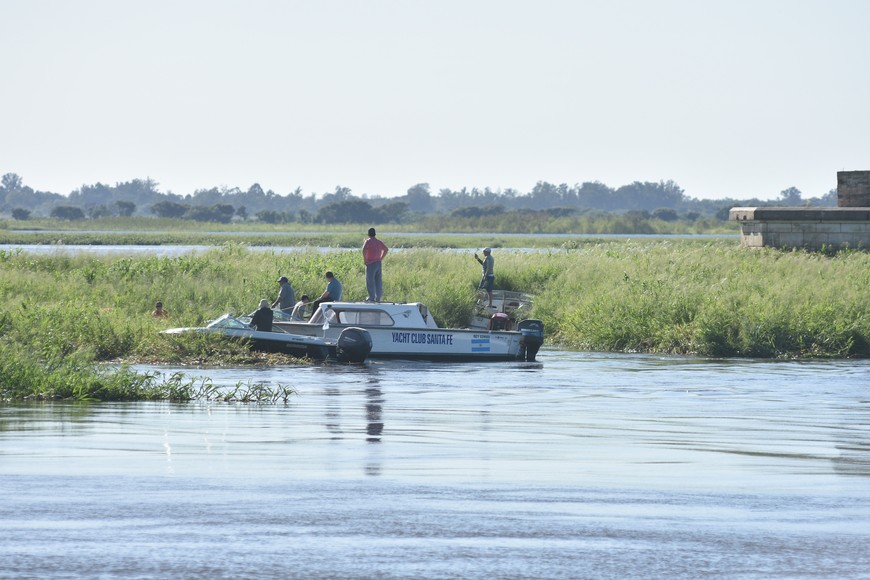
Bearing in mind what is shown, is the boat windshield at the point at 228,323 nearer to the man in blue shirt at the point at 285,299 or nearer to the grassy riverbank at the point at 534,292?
the grassy riverbank at the point at 534,292

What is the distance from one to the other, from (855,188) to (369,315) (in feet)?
78.2

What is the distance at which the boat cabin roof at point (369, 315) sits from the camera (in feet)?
105

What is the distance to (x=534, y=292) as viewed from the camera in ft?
144

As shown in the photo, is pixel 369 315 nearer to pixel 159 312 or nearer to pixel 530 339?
pixel 530 339

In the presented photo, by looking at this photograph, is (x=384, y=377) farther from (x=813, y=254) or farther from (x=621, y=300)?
(x=813, y=254)

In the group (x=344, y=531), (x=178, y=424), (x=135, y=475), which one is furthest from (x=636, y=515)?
(x=178, y=424)

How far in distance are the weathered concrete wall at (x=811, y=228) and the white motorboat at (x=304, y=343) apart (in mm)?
20943

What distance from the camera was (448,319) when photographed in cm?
4053

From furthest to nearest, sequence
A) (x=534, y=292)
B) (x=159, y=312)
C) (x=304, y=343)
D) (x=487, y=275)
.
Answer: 1. (x=534, y=292)
2. (x=487, y=275)
3. (x=159, y=312)
4. (x=304, y=343)

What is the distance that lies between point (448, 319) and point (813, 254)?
1307cm

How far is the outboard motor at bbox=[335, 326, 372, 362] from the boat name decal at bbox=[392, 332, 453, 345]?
1.67 metres

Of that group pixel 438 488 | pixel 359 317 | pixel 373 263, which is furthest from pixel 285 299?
pixel 438 488

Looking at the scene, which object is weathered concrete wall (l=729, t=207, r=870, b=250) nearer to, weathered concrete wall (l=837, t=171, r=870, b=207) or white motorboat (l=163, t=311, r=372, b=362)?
weathered concrete wall (l=837, t=171, r=870, b=207)

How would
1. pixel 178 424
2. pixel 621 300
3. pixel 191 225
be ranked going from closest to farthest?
1. pixel 178 424
2. pixel 621 300
3. pixel 191 225
